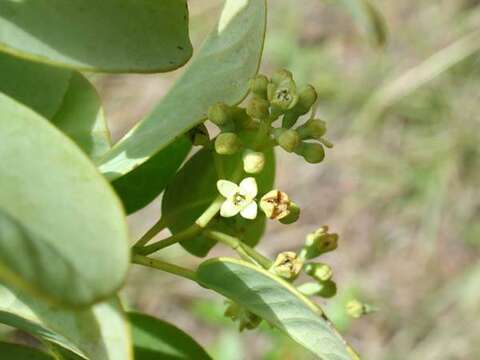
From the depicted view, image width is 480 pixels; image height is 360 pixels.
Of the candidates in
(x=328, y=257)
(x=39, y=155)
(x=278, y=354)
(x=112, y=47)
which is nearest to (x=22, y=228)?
(x=39, y=155)

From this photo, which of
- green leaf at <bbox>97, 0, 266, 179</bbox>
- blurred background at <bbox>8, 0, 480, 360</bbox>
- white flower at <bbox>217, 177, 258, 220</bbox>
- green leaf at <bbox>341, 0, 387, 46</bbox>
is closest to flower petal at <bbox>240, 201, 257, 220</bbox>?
white flower at <bbox>217, 177, 258, 220</bbox>

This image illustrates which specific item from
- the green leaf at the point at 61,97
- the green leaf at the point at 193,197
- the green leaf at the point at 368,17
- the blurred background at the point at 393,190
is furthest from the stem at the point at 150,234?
the blurred background at the point at 393,190

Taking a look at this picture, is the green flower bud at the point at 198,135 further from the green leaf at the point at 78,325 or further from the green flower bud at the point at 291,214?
the green leaf at the point at 78,325

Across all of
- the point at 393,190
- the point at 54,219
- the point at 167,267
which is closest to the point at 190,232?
the point at 167,267

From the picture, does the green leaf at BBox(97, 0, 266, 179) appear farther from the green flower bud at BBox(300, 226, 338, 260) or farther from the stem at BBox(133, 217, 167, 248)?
the green flower bud at BBox(300, 226, 338, 260)

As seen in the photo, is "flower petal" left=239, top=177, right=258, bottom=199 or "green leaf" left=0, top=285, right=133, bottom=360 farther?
"flower petal" left=239, top=177, right=258, bottom=199

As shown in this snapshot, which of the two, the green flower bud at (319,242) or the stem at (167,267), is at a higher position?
the stem at (167,267)

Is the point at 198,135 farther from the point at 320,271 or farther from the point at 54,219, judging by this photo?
the point at 54,219
